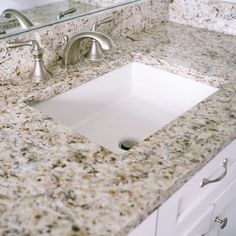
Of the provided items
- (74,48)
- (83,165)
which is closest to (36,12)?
(74,48)

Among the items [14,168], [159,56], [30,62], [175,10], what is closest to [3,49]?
[30,62]

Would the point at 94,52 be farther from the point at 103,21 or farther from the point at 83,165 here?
the point at 83,165

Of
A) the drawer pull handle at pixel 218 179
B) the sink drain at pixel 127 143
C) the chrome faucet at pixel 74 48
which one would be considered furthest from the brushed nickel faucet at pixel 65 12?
the drawer pull handle at pixel 218 179

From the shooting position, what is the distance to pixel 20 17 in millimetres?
1026

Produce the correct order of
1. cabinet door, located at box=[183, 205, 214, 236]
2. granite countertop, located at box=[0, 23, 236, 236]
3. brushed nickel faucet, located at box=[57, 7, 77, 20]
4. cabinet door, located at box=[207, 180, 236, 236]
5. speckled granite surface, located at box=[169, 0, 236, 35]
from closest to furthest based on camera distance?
granite countertop, located at box=[0, 23, 236, 236] → cabinet door, located at box=[183, 205, 214, 236] → cabinet door, located at box=[207, 180, 236, 236] → brushed nickel faucet, located at box=[57, 7, 77, 20] → speckled granite surface, located at box=[169, 0, 236, 35]

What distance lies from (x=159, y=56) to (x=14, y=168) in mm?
725

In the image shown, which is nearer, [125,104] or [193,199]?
[193,199]

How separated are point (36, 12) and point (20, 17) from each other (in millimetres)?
68

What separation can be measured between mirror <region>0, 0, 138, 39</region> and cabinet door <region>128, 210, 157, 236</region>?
0.65 m

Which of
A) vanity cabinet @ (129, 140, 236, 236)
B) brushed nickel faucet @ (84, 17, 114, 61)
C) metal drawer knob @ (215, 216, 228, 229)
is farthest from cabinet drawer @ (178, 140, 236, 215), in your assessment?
brushed nickel faucet @ (84, 17, 114, 61)

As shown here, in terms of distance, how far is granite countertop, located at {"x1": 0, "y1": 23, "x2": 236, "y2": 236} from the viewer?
580mm

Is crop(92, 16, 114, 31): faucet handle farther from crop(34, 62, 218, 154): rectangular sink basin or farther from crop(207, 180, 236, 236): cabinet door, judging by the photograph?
crop(207, 180, 236, 236): cabinet door

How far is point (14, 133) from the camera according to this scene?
79 cm

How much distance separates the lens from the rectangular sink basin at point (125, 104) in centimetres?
109
